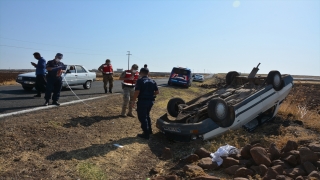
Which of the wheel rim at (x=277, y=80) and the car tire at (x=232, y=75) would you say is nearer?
the wheel rim at (x=277, y=80)

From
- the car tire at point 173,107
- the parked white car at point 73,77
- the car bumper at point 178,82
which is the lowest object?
the car tire at point 173,107

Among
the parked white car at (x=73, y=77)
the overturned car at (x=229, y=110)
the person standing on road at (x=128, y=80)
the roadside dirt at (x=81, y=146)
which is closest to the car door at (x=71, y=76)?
the parked white car at (x=73, y=77)

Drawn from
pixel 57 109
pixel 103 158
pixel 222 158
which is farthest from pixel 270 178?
pixel 57 109

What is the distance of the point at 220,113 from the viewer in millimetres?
7129

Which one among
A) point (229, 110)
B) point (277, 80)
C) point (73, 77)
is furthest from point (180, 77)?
point (229, 110)

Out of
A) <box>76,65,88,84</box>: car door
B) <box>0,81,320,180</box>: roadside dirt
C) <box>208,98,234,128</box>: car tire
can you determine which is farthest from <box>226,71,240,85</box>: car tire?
<box>76,65,88,84</box>: car door

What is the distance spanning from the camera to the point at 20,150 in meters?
5.21

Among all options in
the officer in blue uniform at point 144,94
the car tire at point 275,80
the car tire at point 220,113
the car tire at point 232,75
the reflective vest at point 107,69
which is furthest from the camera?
the reflective vest at point 107,69

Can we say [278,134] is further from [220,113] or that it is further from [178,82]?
[178,82]

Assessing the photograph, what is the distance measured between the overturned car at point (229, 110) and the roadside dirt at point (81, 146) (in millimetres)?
309

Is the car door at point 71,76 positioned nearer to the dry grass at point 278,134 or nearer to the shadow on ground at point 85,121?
the shadow on ground at point 85,121

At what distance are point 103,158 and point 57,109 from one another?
3638mm

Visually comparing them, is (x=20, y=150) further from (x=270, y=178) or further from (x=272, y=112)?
(x=272, y=112)

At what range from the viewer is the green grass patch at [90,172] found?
4.67m
